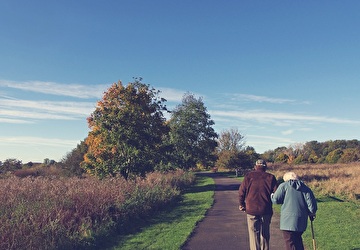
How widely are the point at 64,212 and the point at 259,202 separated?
571 centimetres

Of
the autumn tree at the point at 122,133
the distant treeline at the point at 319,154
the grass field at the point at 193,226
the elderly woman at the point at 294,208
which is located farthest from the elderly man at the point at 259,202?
the distant treeline at the point at 319,154

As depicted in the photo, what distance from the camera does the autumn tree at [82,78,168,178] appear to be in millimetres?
22500

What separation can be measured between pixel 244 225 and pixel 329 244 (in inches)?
130

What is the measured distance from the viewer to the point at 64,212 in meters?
9.49

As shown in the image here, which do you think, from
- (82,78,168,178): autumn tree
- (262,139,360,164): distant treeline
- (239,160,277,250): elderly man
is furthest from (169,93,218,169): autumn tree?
(239,160,277,250): elderly man

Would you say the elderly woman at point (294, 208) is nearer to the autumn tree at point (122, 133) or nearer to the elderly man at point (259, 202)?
the elderly man at point (259, 202)

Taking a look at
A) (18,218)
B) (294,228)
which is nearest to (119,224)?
(18,218)

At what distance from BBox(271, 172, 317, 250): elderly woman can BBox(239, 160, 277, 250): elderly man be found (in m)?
0.42

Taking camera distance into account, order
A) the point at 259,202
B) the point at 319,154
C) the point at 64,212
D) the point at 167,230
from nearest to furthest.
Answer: the point at 259,202 < the point at 64,212 < the point at 167,230 < the point at 319,154

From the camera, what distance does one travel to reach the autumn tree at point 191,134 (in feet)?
140

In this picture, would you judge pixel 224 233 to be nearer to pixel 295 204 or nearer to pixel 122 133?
pixel 295 204

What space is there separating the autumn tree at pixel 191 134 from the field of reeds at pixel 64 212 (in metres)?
27.7

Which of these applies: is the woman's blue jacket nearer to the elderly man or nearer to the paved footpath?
the elderly man

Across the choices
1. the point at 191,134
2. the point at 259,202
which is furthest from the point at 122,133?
the point at 191,134
